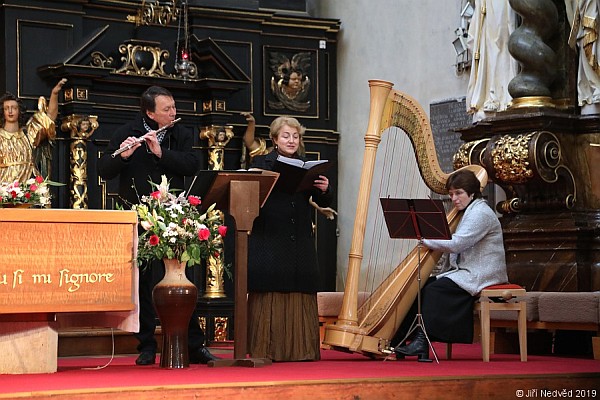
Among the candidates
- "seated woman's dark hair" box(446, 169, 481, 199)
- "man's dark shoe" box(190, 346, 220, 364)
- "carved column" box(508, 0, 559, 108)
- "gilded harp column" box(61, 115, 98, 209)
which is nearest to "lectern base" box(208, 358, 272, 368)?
"man's dark shoe" box(190, 346, 220, 364)

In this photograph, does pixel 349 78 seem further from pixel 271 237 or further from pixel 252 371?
pixel 252 371

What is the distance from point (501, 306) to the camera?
271 inches

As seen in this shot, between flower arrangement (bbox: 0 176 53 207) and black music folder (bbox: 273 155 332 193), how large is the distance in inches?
50.6

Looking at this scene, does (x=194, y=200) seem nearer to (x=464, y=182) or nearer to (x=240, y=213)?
(x=240, y=213)

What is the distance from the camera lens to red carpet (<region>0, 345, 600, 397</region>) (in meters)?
5.28

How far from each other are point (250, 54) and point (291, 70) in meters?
0.57

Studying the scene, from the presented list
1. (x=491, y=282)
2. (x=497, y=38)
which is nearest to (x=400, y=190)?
(x=497, y=38)

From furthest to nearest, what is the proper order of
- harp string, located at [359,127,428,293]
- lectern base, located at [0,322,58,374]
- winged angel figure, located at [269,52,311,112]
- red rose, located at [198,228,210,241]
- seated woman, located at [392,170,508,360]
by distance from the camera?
1. winged angel figure, located at [269,52,311,112]
2. harp string, located at [359,127,428,293]
3. seated woman, located at [392,170,508,360]
4. red rose, located at [198,228,210,241]
5. lectern base, located at [0,322,58,374]

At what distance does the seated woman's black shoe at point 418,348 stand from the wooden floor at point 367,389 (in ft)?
3.67

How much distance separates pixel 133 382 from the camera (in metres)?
5.24

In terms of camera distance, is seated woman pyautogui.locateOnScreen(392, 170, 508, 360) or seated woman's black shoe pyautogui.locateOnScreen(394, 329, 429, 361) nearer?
seated woman's black shoe pyautogui.locateOnScreen(394, 329, 429, 361)

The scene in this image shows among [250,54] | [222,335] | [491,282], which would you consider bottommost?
[222,335]

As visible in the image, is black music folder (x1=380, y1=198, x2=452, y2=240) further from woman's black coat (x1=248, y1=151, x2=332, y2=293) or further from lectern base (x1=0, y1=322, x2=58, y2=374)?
lectern base (x1=0, y1=322, x2=58, y2=374)

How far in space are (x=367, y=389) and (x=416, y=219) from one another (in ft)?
5.25
